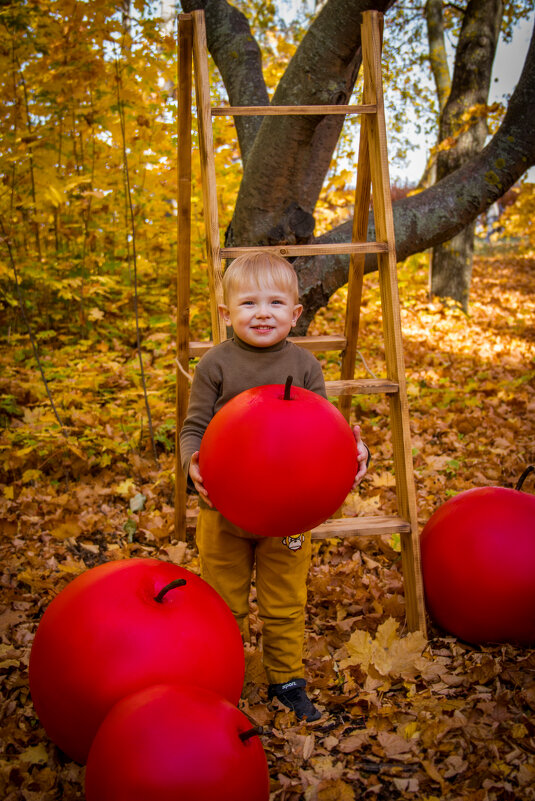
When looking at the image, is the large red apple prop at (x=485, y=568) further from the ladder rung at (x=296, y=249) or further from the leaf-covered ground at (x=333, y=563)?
the ladder rung at (x=296, y=249)

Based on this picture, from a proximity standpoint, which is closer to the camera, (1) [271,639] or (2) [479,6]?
(1) [271,639]

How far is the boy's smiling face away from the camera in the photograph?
6.77 feet

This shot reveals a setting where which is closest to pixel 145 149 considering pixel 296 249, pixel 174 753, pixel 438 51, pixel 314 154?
pixel 314 154

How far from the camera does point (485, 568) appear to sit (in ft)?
7.70

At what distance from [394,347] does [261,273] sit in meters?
0.80

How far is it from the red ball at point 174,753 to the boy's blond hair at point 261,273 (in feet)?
4.17

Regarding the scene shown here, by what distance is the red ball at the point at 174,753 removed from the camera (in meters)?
1.29

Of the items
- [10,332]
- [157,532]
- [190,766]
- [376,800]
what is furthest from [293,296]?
[10,332]

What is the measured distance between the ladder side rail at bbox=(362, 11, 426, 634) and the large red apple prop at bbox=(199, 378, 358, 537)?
836 millimetres

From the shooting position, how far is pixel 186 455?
2086 mm

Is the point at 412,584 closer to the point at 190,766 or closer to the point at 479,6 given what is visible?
the point at 190,766

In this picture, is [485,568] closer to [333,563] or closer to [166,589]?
[333,563]

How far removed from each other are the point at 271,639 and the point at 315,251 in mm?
1558

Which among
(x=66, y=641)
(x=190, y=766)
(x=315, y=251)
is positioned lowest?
(x=190, y=766)
